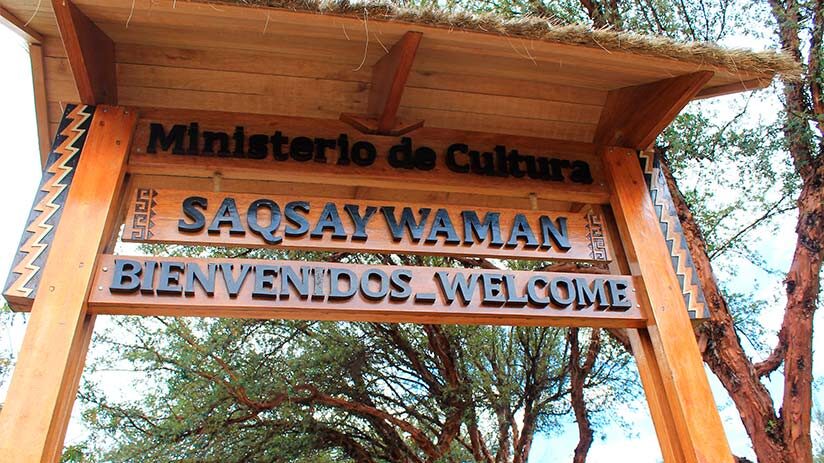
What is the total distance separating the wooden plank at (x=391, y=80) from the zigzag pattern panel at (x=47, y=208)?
1131mm

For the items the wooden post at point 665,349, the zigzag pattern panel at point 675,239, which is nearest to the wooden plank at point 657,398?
the wooden post at point 665,349

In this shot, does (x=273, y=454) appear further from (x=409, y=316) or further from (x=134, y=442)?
(x=409, y=316)

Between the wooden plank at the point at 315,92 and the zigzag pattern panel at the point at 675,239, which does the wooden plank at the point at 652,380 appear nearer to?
the zigzag pattern panel at the point at 675,239

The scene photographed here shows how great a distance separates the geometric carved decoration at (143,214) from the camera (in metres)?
2.38

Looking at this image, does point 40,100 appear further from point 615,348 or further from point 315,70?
point 615,348

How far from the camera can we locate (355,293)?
2.33 metres

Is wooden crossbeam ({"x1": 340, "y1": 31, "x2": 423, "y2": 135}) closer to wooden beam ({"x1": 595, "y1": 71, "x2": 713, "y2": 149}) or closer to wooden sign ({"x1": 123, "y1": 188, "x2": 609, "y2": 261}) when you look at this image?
wooden sign ({"x1": 123, "y1": 188, "x2": 609, "y2": 261})

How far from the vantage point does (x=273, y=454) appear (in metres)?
5.58

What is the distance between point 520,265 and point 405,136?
3.67 metres

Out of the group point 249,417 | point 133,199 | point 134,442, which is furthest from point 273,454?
point 133,199

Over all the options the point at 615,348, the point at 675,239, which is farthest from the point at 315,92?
the point at 615,348

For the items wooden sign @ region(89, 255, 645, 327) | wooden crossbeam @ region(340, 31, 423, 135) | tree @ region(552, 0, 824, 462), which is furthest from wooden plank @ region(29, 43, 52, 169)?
tree @ region(552, 0, 824, 462)

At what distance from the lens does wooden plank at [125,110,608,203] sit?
261 centimetres

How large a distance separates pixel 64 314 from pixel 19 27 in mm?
1108
